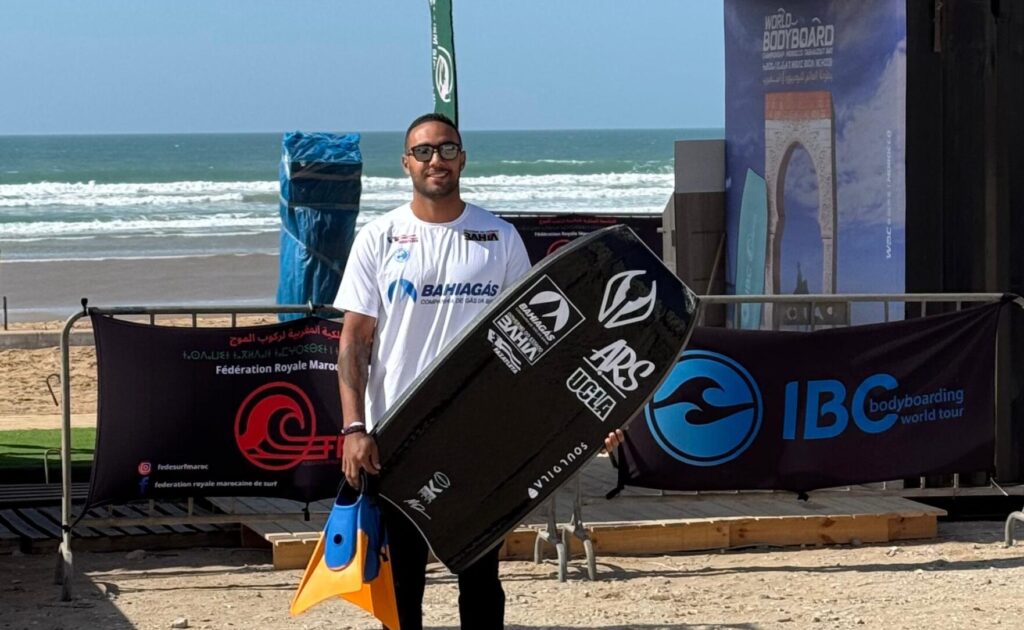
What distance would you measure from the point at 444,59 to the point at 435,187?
116 inches

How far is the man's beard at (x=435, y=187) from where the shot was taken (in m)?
4.81

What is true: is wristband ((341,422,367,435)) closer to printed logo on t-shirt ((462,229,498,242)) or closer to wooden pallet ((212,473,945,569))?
printed logo on t-shirt ((462,229,498,242))

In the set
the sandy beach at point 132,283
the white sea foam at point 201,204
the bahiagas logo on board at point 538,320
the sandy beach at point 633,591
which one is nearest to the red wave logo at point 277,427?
the sandy beach at point 633,591

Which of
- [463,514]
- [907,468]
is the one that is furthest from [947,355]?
[463,514]

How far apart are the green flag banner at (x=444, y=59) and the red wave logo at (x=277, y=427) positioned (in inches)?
58.1

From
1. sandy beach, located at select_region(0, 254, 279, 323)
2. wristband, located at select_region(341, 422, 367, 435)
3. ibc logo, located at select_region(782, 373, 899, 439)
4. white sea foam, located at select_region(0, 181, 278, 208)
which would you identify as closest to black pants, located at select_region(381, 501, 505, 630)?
wristband, located at select_region(341, 422, 367, 435)

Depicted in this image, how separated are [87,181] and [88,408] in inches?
2245

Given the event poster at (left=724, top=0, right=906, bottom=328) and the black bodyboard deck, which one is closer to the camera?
the black bodyboard deck

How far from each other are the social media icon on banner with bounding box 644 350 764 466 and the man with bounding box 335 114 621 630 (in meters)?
2.36

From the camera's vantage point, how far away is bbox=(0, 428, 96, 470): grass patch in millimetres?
9766

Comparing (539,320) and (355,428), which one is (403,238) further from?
(355,428)

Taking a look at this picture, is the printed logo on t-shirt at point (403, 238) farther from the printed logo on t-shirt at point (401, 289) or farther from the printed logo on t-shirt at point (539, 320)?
the printed logo on t-shirt at point (539, 320)

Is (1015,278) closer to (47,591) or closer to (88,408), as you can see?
(47,591)

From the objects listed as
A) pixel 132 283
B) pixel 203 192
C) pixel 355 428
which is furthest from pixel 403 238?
pixel 203 192
